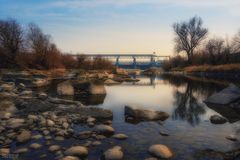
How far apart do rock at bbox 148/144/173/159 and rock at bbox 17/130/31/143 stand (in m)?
3.20

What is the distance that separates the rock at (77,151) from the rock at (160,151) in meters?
1.51

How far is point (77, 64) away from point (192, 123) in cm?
3596

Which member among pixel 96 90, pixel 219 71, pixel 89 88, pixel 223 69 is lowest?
pixel 96 90

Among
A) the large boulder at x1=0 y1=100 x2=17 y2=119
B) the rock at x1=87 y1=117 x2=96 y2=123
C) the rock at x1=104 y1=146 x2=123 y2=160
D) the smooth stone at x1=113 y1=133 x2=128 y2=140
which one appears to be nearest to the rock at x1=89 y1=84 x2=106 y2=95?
the large boulder at x1=0 y1=100 x2=17 y2=119

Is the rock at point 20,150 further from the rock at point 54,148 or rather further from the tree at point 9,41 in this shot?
the tree at point 9,41

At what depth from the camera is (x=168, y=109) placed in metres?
11.5

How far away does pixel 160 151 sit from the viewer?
576 centimetres

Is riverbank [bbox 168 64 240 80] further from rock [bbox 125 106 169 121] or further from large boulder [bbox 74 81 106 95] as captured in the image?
rock [bbox 125 106 169 121]

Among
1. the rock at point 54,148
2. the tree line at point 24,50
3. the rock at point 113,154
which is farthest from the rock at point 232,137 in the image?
the tree line at point 24,50

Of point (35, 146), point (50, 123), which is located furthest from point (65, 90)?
point (35, 146)

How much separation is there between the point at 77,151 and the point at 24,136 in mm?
1850

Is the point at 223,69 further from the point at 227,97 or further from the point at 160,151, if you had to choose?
the point at 160,151

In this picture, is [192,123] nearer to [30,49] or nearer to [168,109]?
[168,109]

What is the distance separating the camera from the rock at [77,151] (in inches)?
222
